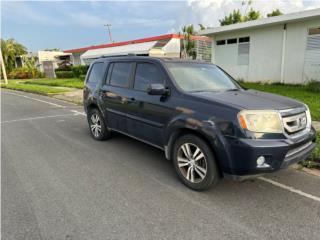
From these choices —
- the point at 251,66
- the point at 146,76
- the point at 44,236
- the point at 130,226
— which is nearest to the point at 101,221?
the point at 130,226

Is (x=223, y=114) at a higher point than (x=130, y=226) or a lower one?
higher

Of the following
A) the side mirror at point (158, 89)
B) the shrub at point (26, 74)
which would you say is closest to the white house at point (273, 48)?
the side mirror at point (158, 89)

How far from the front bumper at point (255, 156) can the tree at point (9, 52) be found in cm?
4779

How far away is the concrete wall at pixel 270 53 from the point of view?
12766 millimetres

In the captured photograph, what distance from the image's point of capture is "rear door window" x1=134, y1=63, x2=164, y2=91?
4186 millimetres

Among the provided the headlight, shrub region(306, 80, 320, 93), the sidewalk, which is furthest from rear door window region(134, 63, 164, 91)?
shrub region(306, 80, 320, 93)

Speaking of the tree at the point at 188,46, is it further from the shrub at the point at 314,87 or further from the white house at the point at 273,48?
the shrub at the point at 314,87

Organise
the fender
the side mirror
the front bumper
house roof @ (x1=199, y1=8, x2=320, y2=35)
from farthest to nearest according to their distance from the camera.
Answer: house roof @ (x1=199, y1=8, x2=320, y2=35) < the side mirror < the fender < the front bumper

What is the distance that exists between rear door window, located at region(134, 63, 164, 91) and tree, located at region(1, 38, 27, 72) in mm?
45639

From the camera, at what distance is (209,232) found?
267cm

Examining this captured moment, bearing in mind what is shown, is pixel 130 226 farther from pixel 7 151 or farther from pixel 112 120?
pixel 7 151

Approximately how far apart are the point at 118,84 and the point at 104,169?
170cm

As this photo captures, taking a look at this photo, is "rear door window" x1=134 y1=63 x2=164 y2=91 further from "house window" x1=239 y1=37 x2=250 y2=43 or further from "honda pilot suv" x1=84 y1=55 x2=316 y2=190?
"house window" x1=239 y1=37 x2=250 y2=43

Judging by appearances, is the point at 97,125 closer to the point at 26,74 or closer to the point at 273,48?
the point at 273,48
